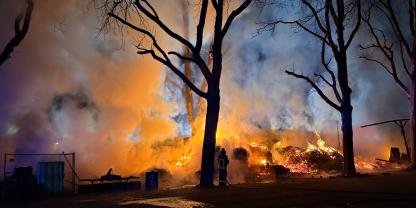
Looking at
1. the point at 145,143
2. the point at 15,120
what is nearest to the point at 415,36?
the point at 145,143

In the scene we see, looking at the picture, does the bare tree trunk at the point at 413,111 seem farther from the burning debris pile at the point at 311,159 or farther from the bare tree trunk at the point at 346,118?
the burning debris pile at the point at 311,159

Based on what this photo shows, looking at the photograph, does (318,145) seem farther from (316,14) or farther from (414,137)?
(316,14)

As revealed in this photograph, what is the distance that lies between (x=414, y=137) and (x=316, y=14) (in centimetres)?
811

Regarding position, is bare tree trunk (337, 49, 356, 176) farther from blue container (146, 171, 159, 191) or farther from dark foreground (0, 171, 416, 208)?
blue container (146, 171, 159, 191)

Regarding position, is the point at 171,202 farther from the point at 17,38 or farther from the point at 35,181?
the point at 35,181

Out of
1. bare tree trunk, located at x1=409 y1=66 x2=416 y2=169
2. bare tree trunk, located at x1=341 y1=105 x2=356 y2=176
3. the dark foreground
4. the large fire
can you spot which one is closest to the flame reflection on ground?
the dark foreground

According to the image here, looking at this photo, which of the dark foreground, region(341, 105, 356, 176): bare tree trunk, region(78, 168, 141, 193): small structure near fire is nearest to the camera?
the dark foreground

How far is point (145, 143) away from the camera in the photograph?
28.0 m

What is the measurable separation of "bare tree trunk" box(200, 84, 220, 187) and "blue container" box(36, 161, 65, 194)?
6599 millimetres

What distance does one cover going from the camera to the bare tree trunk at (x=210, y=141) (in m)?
16.9

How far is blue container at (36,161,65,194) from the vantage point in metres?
19.0

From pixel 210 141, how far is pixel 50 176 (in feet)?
24.1

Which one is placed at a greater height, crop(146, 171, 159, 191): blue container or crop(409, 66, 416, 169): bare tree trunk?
crop(409, 66, 416, 169): bare tree trunk

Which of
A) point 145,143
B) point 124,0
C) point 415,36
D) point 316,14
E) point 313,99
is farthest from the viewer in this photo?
point 313,99
